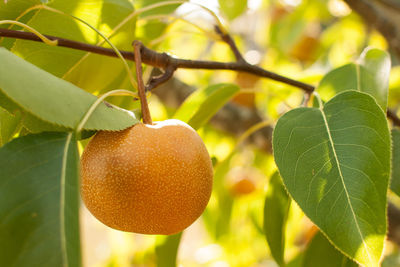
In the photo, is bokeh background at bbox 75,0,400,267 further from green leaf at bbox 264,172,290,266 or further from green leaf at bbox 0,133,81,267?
green leaf at bbox 0,133,81,267

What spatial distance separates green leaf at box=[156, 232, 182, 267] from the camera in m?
0.82

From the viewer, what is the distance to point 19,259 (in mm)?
385

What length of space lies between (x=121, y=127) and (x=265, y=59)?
6.59ft

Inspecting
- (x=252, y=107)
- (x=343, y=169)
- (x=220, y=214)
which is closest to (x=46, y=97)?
(x=343, y=169)

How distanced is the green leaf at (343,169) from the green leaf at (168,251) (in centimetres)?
36

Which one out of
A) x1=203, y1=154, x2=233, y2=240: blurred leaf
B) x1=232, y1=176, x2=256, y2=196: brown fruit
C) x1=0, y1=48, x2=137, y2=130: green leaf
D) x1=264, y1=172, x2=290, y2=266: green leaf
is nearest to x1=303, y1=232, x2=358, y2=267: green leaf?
x1=264, y1=172, x2=290, y2=266: green leaf

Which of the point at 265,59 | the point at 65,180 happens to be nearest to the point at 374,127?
the point at 65,180

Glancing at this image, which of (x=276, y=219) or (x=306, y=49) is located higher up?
(x=276, y=219)

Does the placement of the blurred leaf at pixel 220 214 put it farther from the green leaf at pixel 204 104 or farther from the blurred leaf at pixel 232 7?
the green leaf at pixel 204 104

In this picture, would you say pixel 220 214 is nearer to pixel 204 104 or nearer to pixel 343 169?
pixel 204 104

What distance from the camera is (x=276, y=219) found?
2.51 feet

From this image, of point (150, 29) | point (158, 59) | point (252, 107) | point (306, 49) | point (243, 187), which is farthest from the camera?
point (306, 49)

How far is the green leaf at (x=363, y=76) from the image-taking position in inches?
29.0

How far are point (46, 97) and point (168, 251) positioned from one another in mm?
477
